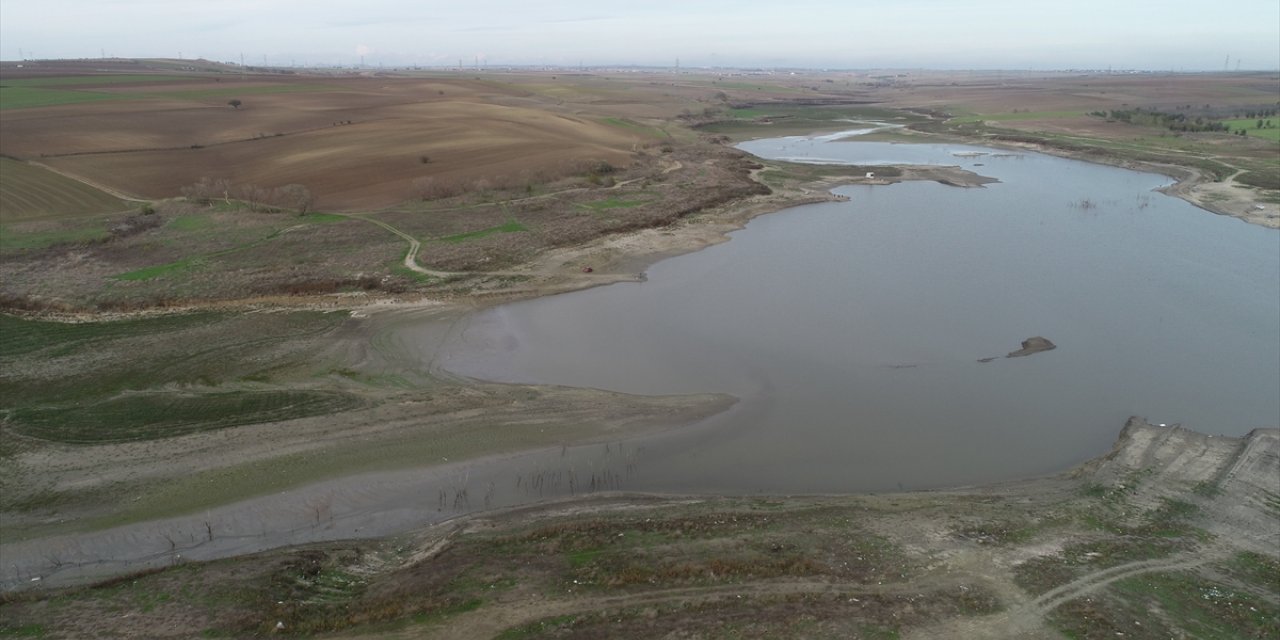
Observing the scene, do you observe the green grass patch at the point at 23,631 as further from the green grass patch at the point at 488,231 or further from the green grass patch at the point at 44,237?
the green grass patch at the point at 44,237

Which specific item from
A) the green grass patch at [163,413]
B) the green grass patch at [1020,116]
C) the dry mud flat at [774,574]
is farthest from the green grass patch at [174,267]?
the green grass patch at [1020,116]

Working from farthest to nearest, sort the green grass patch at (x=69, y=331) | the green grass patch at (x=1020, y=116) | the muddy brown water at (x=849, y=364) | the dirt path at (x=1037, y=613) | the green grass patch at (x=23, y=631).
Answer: the green grass patch at (x=1020, y=116), the green grass patch at (x=69, y=331), the muddy brown water at (x=849, y=364), the green grass patch at (x=23, y=631), the dirt path at (x=1037, y=613)

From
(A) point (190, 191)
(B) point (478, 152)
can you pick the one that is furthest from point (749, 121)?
(A) point (190, 191)

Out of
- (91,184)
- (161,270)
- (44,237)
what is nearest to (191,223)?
(44,237)

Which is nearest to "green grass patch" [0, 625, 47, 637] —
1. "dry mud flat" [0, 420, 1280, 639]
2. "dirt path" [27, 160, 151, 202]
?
"dry mud flat" [0, 420, 1280, 639]

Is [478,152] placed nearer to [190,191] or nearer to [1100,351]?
[190,191]

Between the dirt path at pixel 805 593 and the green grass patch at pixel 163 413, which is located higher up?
the green grass patch at pixel 163 413
